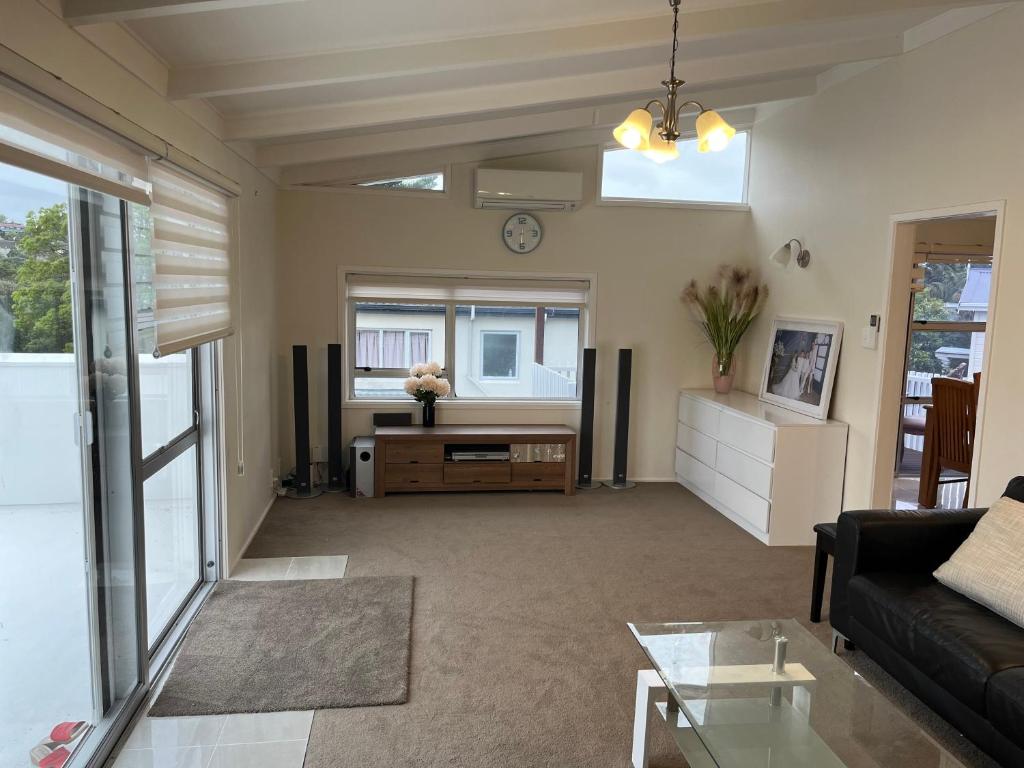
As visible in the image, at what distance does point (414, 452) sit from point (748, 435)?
94.6 inches

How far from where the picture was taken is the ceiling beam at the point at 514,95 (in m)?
3.72

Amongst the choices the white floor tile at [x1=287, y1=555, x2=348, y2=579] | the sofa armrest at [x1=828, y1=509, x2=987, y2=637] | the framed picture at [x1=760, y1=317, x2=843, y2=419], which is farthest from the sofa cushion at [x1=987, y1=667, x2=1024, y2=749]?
the white floor tile at [x1=287, y1=555, x2=348, y2=579]

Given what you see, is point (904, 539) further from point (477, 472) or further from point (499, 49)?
point (477, 472)

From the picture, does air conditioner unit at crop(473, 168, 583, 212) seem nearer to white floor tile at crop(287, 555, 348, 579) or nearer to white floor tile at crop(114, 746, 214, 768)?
white floor tile at crop(287, 555, 348, 579)

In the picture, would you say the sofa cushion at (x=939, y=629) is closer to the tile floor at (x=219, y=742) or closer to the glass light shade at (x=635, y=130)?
the glass light shade at (x=635, y=130)

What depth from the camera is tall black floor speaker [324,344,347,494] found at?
17.9ft

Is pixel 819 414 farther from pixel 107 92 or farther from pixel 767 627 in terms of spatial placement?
pixel 107 92

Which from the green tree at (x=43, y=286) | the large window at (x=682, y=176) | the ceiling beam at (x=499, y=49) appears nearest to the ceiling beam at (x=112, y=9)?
the green tree at (x=43, y=286)

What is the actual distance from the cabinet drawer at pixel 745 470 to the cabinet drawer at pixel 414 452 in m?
2.07

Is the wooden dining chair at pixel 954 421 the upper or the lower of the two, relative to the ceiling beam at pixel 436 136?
lower

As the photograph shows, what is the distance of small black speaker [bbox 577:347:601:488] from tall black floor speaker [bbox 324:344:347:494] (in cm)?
190

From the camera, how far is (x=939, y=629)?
2516 mm

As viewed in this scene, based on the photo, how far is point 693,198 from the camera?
5.92m

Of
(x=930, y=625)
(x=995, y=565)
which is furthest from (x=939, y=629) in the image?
(x=995, y=565)
